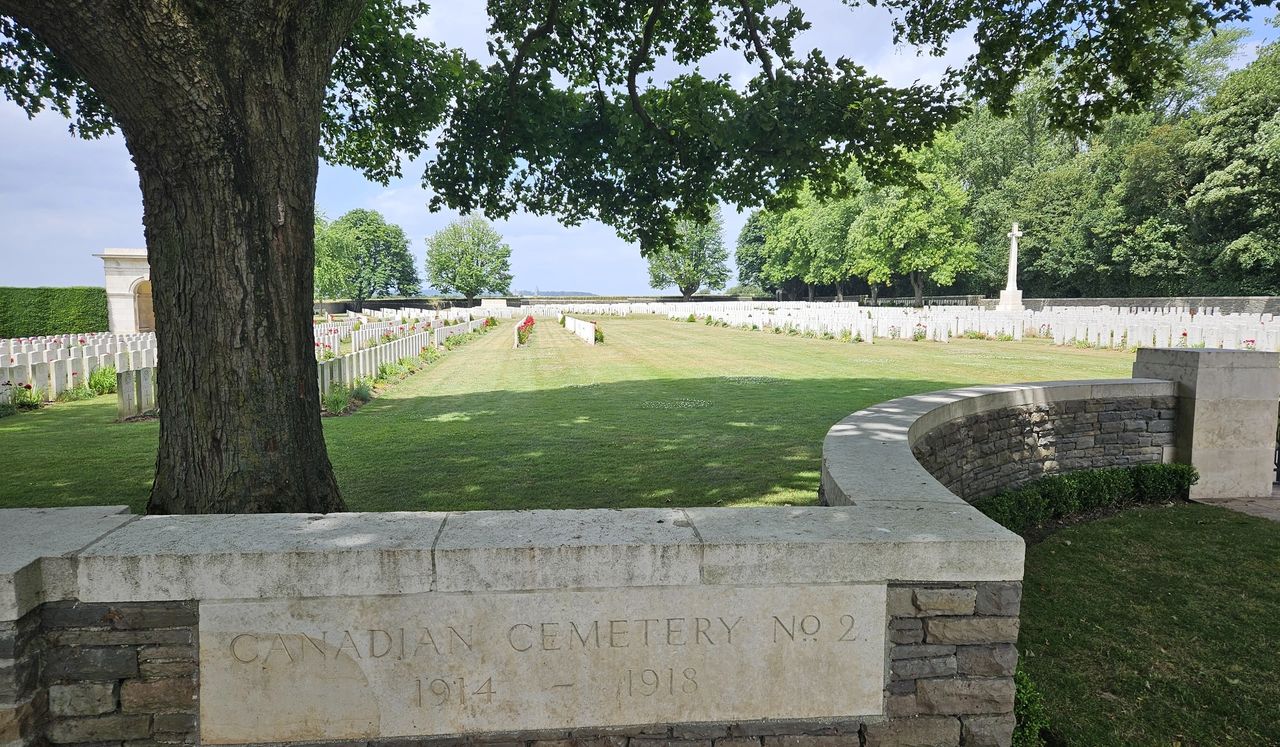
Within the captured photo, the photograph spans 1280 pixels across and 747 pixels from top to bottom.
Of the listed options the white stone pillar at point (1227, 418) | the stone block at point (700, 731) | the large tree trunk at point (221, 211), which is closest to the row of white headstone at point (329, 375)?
the large tree trunk at point (221, 211)

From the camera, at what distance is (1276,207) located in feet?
89.5

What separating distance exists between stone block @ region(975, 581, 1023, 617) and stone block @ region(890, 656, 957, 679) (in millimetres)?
213

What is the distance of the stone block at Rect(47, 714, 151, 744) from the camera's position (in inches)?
Answer: 83.4

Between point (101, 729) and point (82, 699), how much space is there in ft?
0.39

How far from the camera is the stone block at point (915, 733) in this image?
91.7 inches

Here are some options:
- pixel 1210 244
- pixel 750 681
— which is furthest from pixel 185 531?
pixel 1210 244

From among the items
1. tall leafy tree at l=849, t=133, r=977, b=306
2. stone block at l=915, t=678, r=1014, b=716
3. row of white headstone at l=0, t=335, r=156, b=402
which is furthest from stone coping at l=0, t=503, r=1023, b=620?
tall leafy tree at l=849, t=133, r=977, b=306

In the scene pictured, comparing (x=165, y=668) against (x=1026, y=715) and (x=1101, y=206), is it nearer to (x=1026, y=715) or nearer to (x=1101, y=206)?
(x=1026, y=715)

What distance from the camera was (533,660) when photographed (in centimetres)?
219

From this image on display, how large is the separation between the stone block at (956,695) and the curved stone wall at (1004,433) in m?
0.97

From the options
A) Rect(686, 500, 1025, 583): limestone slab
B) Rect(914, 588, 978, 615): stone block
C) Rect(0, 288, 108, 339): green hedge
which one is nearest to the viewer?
Rect(686, 500, 1025, 583): limestone slab

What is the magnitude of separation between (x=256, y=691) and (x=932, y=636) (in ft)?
7.43

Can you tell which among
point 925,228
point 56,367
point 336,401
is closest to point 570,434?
point 336,401

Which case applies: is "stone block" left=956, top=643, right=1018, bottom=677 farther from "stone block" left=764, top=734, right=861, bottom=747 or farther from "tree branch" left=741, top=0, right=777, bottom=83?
"tree branch" left=741, top=0, right=777, bottom=83
